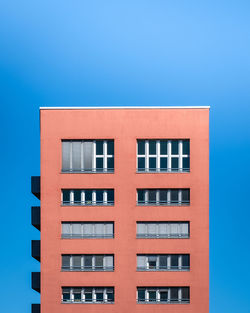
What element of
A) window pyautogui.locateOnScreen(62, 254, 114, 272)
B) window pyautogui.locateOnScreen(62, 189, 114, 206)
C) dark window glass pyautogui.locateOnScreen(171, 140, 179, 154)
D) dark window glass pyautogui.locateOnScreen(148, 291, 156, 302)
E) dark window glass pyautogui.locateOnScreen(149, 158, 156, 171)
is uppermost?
dark window glass pyautogui.locateOnScreen(171, 140, 179, 154)

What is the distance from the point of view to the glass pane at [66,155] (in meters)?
51.8

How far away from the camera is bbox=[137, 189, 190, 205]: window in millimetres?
51469

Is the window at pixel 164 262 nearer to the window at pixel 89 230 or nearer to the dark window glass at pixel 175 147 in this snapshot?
the window at pixel 89 230

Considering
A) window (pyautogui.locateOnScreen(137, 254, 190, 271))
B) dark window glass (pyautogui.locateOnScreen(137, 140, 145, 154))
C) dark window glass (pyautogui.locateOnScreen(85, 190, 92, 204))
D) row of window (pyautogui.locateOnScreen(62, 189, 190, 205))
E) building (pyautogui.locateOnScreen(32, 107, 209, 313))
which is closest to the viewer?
building (pyautogui.locateOnScreen(32, 107, 209, 313))

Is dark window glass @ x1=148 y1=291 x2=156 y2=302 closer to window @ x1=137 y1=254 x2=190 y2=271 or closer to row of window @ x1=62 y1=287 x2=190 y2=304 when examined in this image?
row of window @ x1=62 y1=287 x2=190 y2=304

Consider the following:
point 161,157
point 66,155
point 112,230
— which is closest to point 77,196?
point 66,155

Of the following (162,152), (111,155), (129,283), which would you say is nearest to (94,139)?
(111,155)

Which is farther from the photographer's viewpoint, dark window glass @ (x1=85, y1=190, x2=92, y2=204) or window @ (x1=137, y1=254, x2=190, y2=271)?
dark window glass @ (x1=85, y1=190, x2=92, y2=204)

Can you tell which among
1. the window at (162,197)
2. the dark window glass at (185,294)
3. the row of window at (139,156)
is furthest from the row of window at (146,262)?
the row of window at (139,156)

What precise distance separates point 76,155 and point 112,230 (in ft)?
18.8

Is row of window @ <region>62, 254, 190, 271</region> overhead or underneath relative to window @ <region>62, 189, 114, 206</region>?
underneath

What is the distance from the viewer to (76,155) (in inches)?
2037

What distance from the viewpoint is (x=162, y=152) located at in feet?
169

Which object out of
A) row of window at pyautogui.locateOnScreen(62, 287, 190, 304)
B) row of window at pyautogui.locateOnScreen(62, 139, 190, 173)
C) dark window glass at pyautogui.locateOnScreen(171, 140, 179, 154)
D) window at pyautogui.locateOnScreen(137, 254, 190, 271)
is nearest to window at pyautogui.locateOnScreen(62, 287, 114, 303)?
row of window at pyautogui.locateOnScreen(62, 287, 190, 304)
